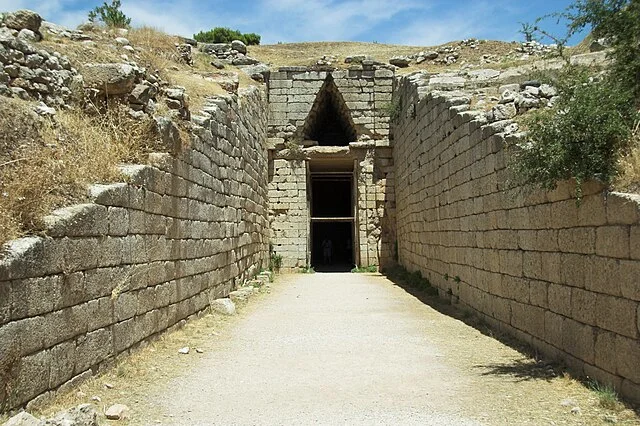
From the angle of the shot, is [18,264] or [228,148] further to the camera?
[228,148]

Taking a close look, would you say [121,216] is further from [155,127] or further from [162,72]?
[162,72]

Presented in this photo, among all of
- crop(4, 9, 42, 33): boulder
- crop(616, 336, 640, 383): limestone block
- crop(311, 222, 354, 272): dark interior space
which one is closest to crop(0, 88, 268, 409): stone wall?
crop(4, 9, 42, 33): boulder

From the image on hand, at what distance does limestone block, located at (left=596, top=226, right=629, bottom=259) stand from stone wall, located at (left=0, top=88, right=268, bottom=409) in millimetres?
4407

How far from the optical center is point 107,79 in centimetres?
732

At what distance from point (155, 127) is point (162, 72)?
3.10m

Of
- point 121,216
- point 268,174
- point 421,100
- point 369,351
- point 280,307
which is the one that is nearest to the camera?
point 121,216

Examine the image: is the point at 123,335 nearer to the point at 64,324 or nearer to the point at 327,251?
the point at 64,324

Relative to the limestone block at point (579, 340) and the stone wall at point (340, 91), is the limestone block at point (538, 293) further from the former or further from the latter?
the stone wall at point (340, 91)

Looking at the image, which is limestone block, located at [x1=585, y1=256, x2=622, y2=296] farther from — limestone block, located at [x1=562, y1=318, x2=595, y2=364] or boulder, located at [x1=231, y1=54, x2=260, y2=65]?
boulder, located at [x1=231, y1=54, x2=260, y2=65]

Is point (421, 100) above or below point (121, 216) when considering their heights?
above

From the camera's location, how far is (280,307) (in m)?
10.6

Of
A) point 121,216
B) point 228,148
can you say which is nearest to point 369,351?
point 121,216

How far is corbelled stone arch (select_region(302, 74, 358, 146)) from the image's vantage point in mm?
18188

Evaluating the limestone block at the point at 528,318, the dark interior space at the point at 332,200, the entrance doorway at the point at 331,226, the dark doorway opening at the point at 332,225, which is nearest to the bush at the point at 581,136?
the limestone block at the point at 528,318
